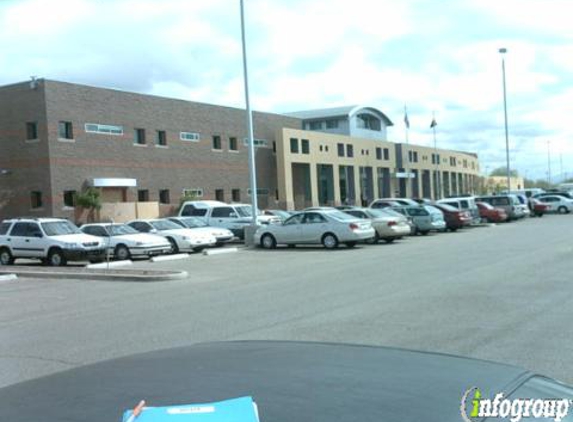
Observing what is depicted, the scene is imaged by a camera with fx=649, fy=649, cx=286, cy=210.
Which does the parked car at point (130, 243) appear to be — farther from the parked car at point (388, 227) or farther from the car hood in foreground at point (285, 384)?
the car hood in foreground at point (285, 384)

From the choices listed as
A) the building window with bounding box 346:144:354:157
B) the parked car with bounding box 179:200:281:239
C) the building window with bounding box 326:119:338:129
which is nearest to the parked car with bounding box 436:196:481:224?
the parked car with bounding box 179:200:281:239

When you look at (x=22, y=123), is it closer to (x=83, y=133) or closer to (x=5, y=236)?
(x=83, y=133)

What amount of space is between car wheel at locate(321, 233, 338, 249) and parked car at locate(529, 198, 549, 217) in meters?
28.5

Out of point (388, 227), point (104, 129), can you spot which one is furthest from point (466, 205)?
point (104, 129)

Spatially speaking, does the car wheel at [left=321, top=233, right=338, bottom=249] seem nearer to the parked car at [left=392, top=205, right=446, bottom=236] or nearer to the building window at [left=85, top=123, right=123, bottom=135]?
the parked car at [left=392, top=205, right=446, bottom=236]

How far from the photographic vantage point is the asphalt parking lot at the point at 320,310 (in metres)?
7.79

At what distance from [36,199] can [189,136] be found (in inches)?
582

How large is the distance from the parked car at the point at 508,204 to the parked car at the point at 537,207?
659cm

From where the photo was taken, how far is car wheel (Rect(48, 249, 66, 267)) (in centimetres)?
2236

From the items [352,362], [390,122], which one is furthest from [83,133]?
[390,122]

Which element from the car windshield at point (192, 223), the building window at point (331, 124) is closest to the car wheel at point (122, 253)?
the car windshield at point (192, 223)

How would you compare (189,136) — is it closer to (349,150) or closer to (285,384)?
(349,150)

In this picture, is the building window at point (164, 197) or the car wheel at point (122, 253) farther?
the building window at point (164, 197)

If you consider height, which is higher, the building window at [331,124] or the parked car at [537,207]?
the building window at [331,124]
